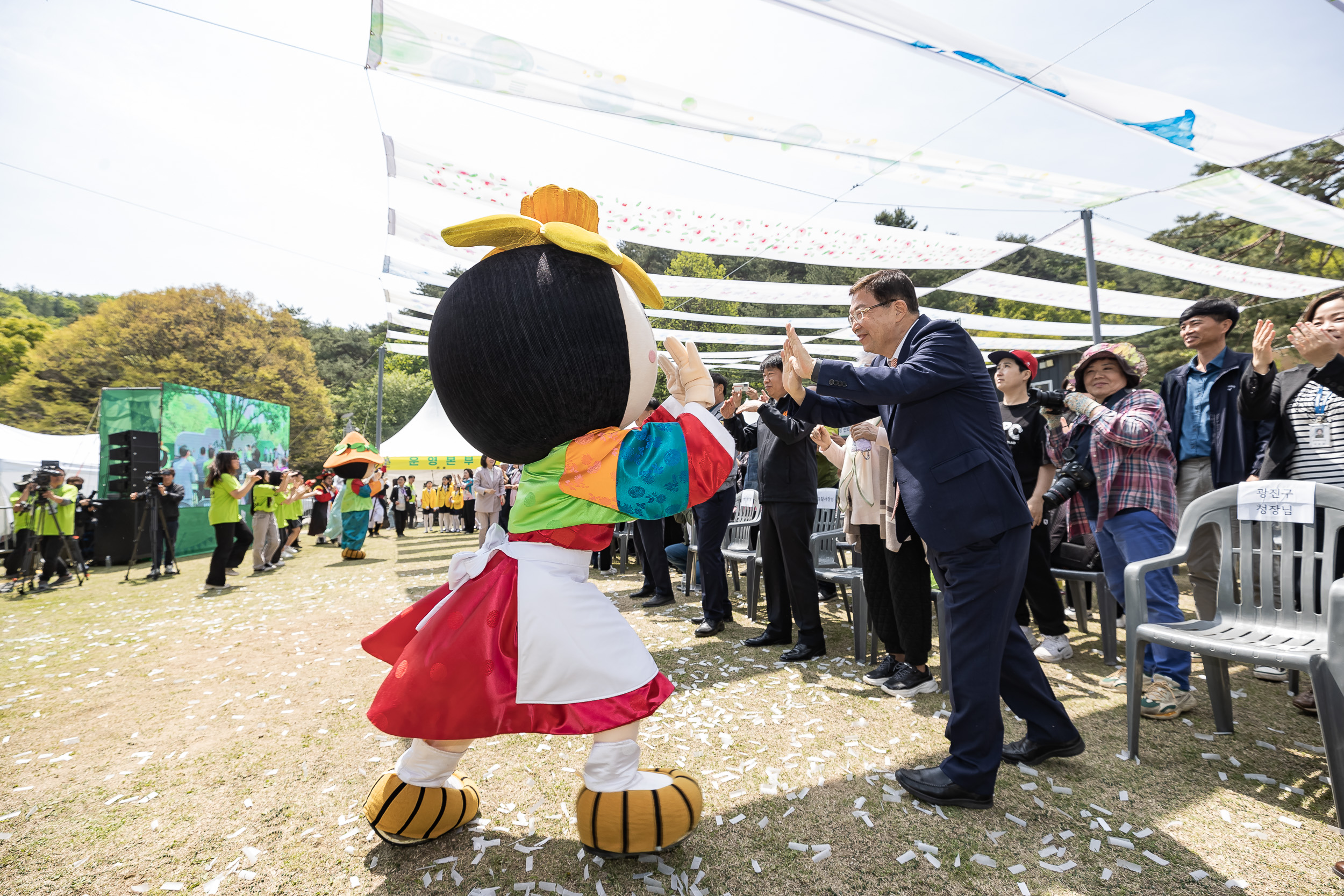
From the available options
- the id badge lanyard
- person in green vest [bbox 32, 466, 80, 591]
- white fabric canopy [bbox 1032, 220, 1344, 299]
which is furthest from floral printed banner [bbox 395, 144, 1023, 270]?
person in green vest [bbox 32, 466, 80, 591]

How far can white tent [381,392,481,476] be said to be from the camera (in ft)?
47.4

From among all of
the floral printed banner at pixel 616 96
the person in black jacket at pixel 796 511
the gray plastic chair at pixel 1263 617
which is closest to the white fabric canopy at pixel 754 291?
the floral printed banner at pixel 616 96

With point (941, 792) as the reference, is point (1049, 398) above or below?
above

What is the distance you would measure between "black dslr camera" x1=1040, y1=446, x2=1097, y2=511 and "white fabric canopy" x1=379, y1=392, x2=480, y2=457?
41.1ft

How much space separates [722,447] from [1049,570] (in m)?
3.28

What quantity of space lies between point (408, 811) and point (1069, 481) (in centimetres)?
384

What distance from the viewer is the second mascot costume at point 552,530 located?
71.5 inches

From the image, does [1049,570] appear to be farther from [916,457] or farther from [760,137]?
[760,137]

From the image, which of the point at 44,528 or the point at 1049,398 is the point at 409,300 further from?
the point at 1049,398

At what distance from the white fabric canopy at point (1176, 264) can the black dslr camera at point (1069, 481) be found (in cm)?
489

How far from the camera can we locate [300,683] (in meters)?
4.27

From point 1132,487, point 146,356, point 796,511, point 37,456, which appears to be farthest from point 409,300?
point 146,356

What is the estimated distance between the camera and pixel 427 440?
48.9 ft

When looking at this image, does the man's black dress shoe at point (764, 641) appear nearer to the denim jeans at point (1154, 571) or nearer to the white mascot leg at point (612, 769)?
the denim jeans at point (1154, 571)
